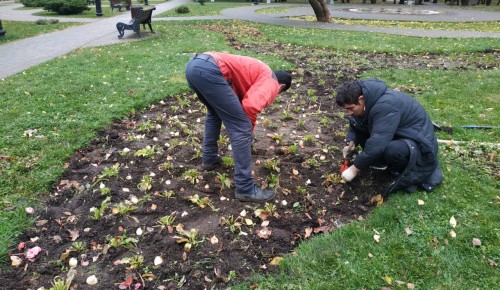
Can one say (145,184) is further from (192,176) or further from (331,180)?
(331,180)

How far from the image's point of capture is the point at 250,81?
10.8ft

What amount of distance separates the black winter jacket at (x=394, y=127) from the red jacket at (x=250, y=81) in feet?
2.75

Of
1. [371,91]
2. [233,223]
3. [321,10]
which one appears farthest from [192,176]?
[321,10]

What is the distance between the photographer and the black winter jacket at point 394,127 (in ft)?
10.5

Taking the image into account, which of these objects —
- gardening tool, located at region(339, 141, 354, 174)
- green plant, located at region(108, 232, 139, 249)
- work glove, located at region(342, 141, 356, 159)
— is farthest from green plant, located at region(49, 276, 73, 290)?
work glove, located at region(342, 141, 356, 159)

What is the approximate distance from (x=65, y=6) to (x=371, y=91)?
1957cm

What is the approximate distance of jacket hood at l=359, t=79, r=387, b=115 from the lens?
324 cm

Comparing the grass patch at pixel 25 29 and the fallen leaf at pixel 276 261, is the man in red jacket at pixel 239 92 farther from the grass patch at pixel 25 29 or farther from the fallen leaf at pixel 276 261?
the grass patch at pixel 25 29

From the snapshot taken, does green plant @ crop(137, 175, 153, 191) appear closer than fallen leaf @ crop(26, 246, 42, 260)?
No

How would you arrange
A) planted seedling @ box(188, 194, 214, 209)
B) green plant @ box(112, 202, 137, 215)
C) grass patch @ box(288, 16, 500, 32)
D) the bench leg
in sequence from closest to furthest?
green plant @ box(112, 202, 137, 215)
planted seedling @ box(188, 194, 214, 209)
the bench leg
grass patch @ box(288, 16, 500, 32)

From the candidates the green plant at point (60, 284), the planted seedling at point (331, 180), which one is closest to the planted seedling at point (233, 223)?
the planted seedling at point (331, 180)

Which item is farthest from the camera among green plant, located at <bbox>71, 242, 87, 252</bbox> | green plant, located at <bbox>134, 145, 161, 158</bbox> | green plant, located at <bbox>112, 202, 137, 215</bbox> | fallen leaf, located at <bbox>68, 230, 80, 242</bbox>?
green plant, located at <bbox>134, 145, 161, 158</bbox>

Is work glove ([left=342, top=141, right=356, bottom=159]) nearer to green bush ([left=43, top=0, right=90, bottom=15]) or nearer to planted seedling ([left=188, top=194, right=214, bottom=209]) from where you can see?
planted seedling ([left=188, top=194, right=214, bottom=209])

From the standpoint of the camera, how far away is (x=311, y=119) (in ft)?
17.6
